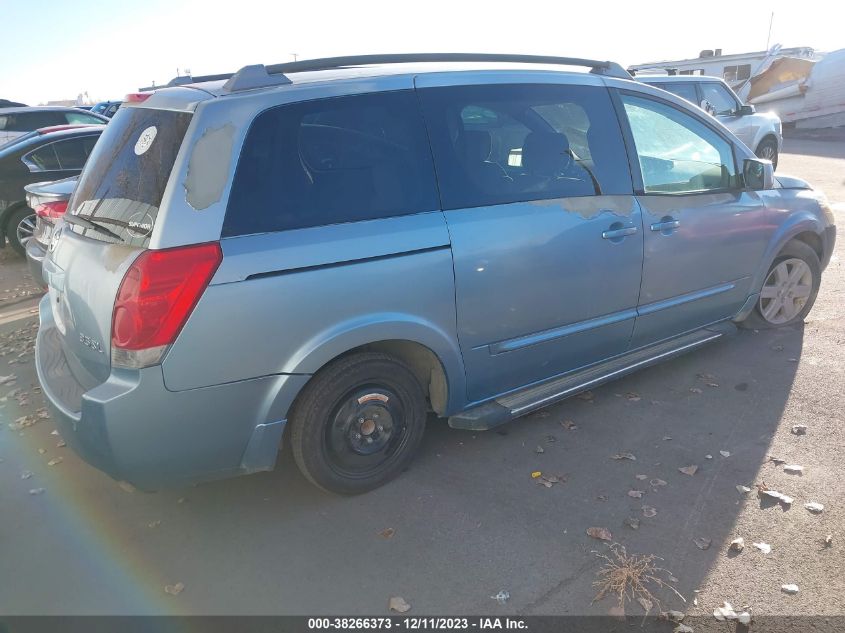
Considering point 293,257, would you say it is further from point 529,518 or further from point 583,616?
point 583,616

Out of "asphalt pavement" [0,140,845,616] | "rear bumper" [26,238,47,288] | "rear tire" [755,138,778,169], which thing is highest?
"rear bumper" [26,238,47,288]

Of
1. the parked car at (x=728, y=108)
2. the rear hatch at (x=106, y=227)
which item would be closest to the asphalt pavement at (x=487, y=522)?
the rear hatch at (x=106, y=227)

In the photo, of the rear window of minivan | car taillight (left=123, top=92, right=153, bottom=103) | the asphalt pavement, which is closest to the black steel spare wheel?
the asphalt pavement

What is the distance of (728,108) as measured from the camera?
38.1 ft

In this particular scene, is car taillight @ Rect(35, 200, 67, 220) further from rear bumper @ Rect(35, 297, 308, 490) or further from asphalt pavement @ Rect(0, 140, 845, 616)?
rear bumper @ Rect(35, 297, 308, 490)

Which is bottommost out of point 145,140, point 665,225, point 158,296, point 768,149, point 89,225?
point 768,149

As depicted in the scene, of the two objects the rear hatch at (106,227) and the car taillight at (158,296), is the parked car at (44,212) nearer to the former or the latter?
the rear hatch at (106,227)

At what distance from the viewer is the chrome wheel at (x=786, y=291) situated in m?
5.01

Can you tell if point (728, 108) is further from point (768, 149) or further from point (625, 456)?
point (625, 456)

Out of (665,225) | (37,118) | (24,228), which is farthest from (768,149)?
(37,118)

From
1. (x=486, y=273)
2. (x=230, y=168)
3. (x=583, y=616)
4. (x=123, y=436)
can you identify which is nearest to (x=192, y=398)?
(x=123, y=436)

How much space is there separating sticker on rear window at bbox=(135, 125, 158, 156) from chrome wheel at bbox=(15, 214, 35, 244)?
23.0 ft

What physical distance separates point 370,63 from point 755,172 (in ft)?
9.20

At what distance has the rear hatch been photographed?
2.73 metres
